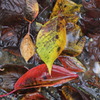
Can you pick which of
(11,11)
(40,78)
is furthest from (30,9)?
(40,78)

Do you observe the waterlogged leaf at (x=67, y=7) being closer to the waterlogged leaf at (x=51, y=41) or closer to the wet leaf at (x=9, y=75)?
the waterlogged leaf at (x=51, y=41)

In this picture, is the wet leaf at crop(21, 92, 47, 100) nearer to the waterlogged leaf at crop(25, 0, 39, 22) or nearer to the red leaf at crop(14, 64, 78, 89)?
the red leaf at crop(14, 64, 78, 89)

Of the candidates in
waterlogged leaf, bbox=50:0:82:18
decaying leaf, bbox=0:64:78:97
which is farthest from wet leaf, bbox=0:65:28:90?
waterlogged leaf, bbox=50:0:82:18

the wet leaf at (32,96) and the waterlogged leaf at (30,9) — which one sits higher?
the waterlogged leaf at (30,9)

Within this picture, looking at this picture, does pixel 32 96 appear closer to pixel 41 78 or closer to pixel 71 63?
pixel 41 78

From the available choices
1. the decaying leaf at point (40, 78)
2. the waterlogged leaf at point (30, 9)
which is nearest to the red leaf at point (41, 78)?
the decaying leaf at point (40, 78)

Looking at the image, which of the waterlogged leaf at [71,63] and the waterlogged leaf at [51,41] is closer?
the waterlogged leaf at [51,41]
